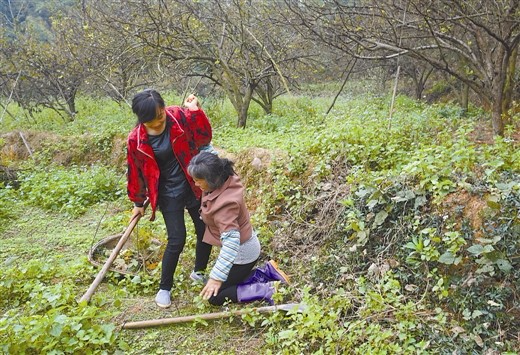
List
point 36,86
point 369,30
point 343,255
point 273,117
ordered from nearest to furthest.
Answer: point 343,255 → point 369,30 → point 273,117 → point 36,86

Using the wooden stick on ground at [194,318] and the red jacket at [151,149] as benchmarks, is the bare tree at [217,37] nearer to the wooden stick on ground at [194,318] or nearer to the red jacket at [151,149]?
the red jacket at [151,149]

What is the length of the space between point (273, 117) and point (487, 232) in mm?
5955

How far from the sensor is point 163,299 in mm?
3432

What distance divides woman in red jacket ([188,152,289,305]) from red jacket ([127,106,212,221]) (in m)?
0.35

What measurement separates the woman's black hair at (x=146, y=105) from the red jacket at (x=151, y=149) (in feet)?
0.60

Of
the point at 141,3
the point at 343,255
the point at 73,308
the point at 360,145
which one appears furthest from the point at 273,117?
the point at 73,308

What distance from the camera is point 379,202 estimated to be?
330 centimetres

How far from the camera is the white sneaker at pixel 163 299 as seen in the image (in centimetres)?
343

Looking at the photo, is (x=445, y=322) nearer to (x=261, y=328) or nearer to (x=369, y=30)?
(x=261, y=328)

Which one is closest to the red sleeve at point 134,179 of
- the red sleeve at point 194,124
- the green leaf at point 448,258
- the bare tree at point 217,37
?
the red sleeve at point 194,124

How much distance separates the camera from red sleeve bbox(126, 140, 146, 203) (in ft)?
10.9

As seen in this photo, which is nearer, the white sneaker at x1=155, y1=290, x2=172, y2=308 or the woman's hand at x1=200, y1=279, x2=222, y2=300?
the woman's hand at x1=200, y1=279, x2=222, y2=300

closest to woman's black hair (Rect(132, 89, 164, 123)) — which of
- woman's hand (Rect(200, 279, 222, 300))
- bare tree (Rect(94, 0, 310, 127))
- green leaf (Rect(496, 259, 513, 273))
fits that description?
woman's hand (Rect(200, 279, 222, 300))

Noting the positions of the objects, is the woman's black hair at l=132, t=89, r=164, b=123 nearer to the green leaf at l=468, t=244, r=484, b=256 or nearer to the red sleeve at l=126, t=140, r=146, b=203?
the red sleeve at l=126, t=140, r=146, b=203
